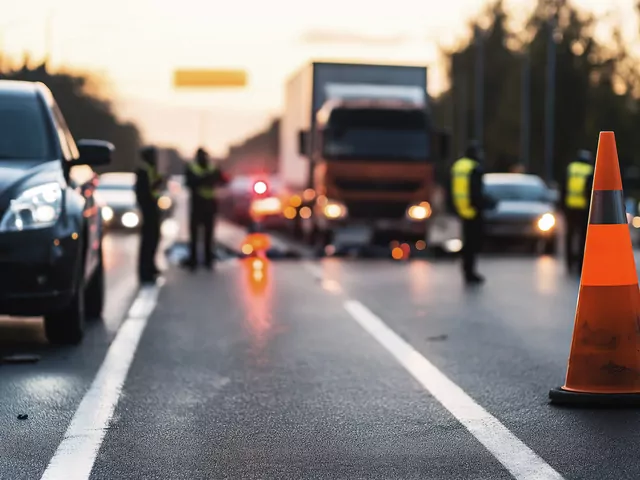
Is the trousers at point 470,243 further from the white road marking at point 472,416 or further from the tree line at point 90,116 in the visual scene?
the tree line at point 90,116

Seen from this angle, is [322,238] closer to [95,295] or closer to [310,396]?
[95,295]

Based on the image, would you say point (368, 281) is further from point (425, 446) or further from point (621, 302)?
A: point (425, 446)

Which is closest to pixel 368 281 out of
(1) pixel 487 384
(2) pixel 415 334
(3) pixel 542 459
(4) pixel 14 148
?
(2) pixel 415 334

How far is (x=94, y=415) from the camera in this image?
8.05 meters

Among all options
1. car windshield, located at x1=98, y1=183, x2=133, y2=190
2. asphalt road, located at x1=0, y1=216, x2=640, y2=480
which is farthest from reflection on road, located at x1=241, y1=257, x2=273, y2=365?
car windshield, located at x1=98, y1=183, x2=133, y2=190

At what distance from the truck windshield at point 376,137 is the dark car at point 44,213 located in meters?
14.8

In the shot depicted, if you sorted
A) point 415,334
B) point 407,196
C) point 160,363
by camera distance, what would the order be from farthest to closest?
point 407,196 < point 415,334 < point 160,363

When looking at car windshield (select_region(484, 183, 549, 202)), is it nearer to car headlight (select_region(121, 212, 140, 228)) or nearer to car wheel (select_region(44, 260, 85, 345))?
car headlight (select_region(121, 212, 140, 228))

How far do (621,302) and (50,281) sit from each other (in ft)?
13.3

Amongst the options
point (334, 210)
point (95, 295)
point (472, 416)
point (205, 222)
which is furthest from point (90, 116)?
point (472, 416)

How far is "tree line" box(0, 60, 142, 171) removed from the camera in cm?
9588

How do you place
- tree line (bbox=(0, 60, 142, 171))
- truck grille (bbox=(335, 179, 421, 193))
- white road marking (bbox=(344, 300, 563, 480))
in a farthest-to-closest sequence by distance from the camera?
1. tree line (bbox=(0, 60, 142, 171))
2. truck grille (bbox=(335, 179, 421, 193))
3. white road marking (bbox=(344, 300, 563, 480))

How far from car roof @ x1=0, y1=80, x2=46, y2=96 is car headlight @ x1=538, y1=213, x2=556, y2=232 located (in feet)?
52.6

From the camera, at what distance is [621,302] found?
8297 mm
